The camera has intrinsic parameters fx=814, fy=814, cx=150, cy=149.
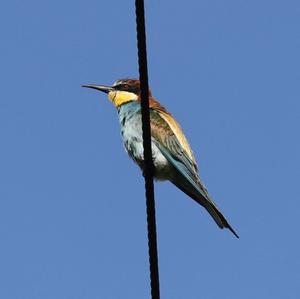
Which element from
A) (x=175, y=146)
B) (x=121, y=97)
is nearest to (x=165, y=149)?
(x=175, y=146)

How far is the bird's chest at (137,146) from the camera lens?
4270 millimetres

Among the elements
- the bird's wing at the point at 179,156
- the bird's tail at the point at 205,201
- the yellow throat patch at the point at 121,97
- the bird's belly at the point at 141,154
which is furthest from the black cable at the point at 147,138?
the yellow throat patch at the point at 121,97

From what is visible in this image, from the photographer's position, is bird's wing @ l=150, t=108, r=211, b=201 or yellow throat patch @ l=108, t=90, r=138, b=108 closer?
bird's wing @ l=150, t=108, r=211, b=201

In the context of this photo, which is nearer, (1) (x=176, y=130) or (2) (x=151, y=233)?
(2) (x=151, y=233)

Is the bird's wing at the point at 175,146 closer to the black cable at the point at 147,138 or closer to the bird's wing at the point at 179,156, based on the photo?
the bird's wing at the point at 179,156

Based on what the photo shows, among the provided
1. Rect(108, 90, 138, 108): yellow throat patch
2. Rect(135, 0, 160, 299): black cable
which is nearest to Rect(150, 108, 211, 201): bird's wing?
Rect(108, 90, 138, 108): yellow throat patch

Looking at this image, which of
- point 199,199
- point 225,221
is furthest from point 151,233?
point 199,199

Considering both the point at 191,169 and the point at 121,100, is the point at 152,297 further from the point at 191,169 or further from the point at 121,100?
the point at 121,100

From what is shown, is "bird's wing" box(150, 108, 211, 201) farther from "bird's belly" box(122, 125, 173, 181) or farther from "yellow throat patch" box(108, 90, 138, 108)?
"yellow throat patch" box(108, 90, 138, 108)

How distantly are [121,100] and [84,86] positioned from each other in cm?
23

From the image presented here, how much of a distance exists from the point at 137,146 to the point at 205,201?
1.76ft

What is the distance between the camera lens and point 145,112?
2.30m

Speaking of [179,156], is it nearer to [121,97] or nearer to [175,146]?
[175,146]

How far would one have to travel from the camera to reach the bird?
4.12 meters
